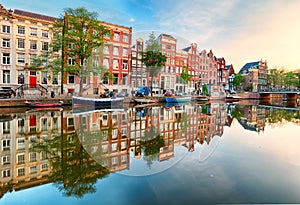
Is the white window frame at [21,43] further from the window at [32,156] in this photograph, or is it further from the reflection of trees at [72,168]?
the window at [32,156]

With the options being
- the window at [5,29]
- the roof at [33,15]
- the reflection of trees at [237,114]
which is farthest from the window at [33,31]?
the reflection of trees at [237,114]

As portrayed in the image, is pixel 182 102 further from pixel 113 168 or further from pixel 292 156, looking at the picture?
pixel 113 168

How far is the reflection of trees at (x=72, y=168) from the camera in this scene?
3.83 meters

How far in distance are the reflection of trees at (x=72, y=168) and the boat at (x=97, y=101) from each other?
947 centimetres

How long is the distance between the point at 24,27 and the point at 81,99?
17.4 meters

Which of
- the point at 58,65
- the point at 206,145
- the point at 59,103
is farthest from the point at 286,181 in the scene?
the point at 58,65

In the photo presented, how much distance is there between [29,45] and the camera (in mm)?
25500

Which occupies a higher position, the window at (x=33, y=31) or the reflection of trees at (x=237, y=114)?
the window at (x=33, y=31)

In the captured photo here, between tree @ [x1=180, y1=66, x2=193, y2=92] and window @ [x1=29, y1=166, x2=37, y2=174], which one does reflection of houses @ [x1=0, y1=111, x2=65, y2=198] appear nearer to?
window @ [x1=29, y1=166, x2=37, y2=174]

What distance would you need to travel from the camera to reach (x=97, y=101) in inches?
707

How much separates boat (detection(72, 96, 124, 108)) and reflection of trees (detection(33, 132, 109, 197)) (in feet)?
31.1

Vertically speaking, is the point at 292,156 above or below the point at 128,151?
below

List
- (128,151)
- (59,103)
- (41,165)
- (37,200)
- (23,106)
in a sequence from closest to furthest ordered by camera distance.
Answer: (37,200) < (128,151) < (41,165) < (23,106) < (59,103)

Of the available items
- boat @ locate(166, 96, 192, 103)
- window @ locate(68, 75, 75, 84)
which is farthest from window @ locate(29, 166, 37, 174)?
window @ locate(68, 75, 75, 84)
